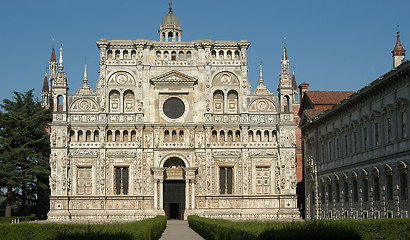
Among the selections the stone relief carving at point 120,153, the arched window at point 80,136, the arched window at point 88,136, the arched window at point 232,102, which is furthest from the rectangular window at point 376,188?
the arched window at point 80,136

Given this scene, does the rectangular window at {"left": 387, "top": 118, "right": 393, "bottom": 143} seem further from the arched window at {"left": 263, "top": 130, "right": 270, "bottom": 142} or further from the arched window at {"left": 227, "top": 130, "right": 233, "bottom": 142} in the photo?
the arched window at {"left": 227, "top": 130, "right": 233, "bottom": 142}

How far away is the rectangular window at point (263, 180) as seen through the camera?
72.1 m

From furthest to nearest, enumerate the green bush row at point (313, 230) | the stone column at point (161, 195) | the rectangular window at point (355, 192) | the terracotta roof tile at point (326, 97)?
the terracotta roof tile at point (326, 97) < the stone column at point (161, 195) < the rectangular window at point (355, 192) < the green bush row at point (313, 230)

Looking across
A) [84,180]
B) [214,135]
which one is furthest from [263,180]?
[84,180]

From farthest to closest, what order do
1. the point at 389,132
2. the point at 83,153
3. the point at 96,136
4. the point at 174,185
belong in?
the point at 174,185, the point at 96,136, the point at 83,153, the point at 389,132

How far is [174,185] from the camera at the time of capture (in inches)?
2894

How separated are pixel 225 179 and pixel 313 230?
49.8 meters

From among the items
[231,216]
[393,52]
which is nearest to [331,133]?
[393,52]

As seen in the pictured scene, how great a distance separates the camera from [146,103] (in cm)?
7262

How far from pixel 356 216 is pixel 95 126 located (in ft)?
101

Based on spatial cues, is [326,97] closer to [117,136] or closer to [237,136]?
[237,136]

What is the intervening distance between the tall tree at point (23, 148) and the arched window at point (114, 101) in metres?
10.4

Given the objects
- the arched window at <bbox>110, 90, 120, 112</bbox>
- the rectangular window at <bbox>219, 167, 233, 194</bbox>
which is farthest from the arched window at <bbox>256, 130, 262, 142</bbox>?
the arched window at <bbox>110, 90, 120, 112</bbox>

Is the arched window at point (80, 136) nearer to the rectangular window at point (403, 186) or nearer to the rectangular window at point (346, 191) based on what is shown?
the rectangular window at point (346, 191)
